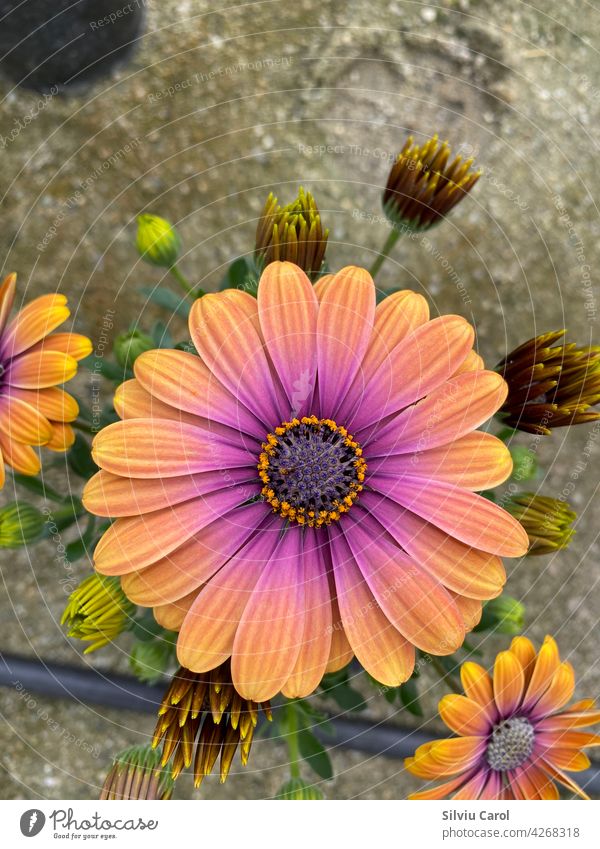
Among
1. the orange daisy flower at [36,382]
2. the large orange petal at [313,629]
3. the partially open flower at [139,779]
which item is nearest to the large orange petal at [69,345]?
the orange daisy flower at [36,382]

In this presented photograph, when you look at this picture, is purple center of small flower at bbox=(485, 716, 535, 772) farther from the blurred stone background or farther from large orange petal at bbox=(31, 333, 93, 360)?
large orange petal at bbox=(31, 333, 93, 360)

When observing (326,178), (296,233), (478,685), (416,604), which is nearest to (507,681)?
(478,685)

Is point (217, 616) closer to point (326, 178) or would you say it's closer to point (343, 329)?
point (343, 329)

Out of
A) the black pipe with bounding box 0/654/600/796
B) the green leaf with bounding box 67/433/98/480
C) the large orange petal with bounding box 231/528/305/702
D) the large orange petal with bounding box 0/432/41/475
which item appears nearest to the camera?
the large orange petal with bounding box 231/528/305/702

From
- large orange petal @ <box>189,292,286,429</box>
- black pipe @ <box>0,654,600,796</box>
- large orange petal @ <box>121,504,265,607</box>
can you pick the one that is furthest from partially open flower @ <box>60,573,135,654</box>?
black pipe @ <box>0,654,600,796</box>

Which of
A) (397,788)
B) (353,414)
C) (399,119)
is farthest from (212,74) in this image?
(397,788)

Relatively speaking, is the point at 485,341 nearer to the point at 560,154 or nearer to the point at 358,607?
the point at 560,154

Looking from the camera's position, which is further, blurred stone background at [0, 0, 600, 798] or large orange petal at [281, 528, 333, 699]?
blurred stone background at [0, 0, 600, 798]
